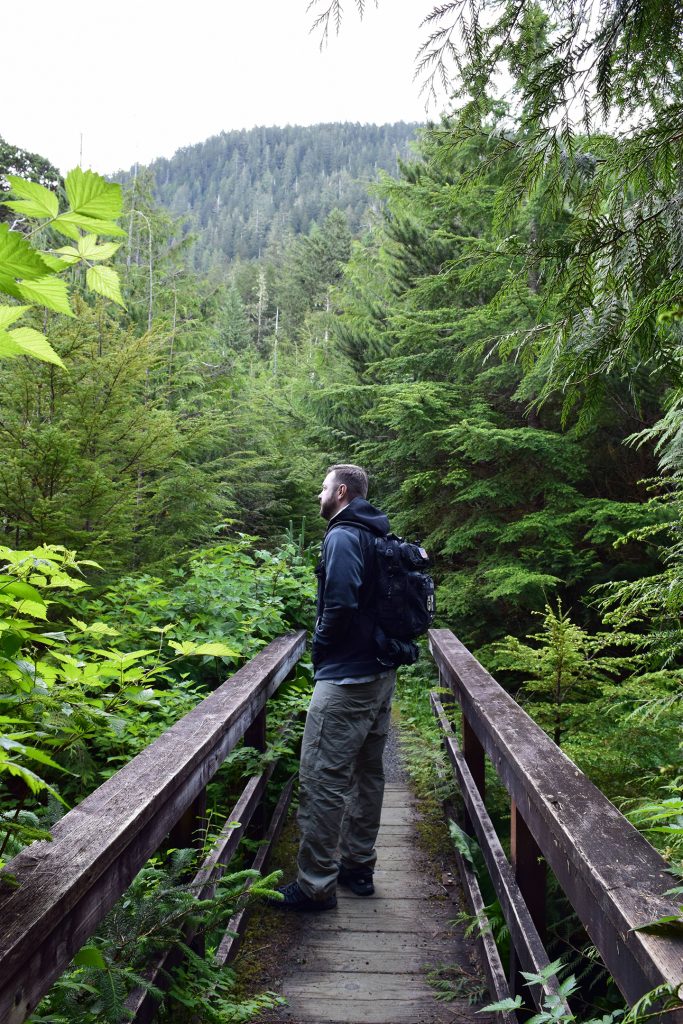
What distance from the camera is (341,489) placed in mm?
3605

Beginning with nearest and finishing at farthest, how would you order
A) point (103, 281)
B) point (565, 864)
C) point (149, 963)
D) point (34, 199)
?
point (34, 199) → point (103, 281) → point (565, 864) → point (149, 963)

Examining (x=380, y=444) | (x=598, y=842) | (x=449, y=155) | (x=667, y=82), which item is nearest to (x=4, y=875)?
(x=598, y=842)

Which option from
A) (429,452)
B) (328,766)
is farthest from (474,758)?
(429,452)

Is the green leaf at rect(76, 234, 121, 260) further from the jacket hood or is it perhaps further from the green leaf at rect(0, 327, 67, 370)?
the jacket hood

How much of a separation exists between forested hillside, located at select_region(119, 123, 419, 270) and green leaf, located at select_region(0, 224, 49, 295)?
73027mm

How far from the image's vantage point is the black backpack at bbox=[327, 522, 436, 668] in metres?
3.36

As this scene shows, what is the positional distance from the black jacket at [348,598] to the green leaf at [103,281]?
230cm

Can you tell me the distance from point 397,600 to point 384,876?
1.68 meters

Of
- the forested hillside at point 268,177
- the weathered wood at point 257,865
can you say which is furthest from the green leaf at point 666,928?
the forested hillside at point 268,177

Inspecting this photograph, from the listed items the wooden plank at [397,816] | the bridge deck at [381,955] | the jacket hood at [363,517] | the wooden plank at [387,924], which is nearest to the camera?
the bridge deck at [381,955]

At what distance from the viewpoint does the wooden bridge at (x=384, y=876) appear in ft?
3.98

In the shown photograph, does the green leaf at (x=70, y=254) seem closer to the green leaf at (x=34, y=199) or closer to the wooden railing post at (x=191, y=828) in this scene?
the green leaf at (x=34, y=199)

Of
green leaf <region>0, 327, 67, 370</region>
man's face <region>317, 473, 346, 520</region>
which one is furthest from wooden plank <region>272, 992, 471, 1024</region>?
green leaf <region>0, 327, 67, 370</region>

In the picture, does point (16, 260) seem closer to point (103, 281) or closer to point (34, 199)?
point (34, 199)
